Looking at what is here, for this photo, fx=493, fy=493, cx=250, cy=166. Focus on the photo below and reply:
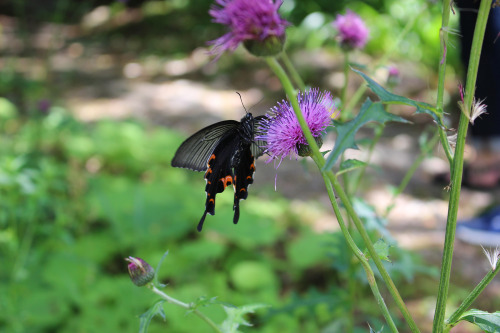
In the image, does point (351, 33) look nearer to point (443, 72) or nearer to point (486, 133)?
point (443, 72)

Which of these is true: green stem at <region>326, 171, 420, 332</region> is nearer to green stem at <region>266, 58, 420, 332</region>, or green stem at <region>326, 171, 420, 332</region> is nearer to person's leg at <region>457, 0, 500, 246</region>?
green stem at <region>266, 58, 420, 332</region>

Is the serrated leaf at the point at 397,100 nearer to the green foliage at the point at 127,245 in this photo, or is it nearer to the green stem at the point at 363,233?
the green stem at the point at 363,233

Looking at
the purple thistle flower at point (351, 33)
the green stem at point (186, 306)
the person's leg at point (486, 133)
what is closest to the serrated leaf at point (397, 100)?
the green stem at point (186, 306)

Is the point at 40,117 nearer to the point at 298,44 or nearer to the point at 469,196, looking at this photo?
the point at 469,196

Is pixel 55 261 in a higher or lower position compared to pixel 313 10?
lower

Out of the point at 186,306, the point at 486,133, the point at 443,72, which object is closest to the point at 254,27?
the point at 443,72

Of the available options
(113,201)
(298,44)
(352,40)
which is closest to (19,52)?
(298,44)
